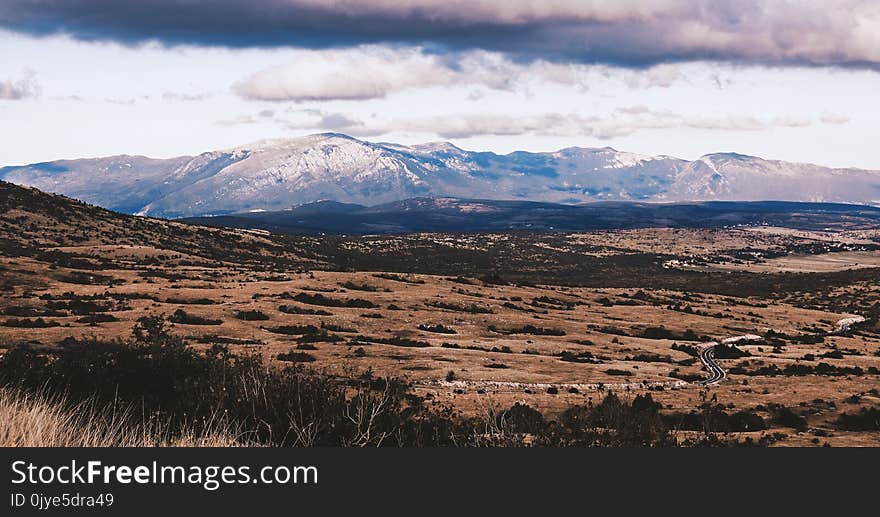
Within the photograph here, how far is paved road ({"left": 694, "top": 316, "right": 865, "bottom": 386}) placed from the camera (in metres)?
55.6

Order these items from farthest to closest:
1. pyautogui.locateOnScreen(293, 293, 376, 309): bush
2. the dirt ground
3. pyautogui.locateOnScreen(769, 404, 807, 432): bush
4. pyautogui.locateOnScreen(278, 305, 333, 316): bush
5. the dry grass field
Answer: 1. pyautogui.locateOnScreen(293, 293, 376, 309): bush
2. pyautogui.locateOnScreen(278, 305, 333, 316): bush
3. the dirt ground
4. the dry grass field
5. pyautogui.locateOnScreen(769, 404, 807, 432): bush

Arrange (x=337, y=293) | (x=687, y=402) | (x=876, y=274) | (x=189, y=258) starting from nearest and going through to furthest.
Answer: (x=687, y=402)
(x=337, y=293)
(x=189, y=258)
(x=876, y=274)

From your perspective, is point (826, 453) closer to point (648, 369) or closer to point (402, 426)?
point (402, 426)

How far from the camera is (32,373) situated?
18188 millimetres

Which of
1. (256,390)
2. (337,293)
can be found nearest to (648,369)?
(337,293)

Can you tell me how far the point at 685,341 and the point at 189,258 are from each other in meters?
92.6

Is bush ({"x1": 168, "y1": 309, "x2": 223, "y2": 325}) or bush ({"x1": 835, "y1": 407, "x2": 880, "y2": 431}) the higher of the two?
bush ({"x1": 168, "y1": 309, "x2": 223, "y2": 325})

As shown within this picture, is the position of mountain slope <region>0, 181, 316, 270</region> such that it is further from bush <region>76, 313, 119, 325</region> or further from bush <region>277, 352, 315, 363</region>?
bush <region>277, 352, 315, 363</region>

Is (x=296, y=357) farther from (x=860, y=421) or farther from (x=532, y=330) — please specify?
(x=532, y=330)

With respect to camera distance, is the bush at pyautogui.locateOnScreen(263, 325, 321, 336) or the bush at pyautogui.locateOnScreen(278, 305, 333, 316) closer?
the bush at pyautogui.locateOnScreen(263, 325, 321, 336)

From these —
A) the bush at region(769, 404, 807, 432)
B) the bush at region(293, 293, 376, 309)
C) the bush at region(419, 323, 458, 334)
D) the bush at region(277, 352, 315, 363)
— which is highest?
the bush at region(277, 352, 315, 363)

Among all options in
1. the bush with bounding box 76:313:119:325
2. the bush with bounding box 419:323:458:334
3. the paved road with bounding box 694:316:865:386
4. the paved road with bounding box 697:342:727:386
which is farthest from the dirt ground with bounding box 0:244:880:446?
the paved road with bounding box 694:316:865:386

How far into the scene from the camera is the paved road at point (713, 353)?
5561 centimetres

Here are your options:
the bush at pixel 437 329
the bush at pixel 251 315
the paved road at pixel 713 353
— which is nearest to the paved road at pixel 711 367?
the paved road at pixel 713 353
